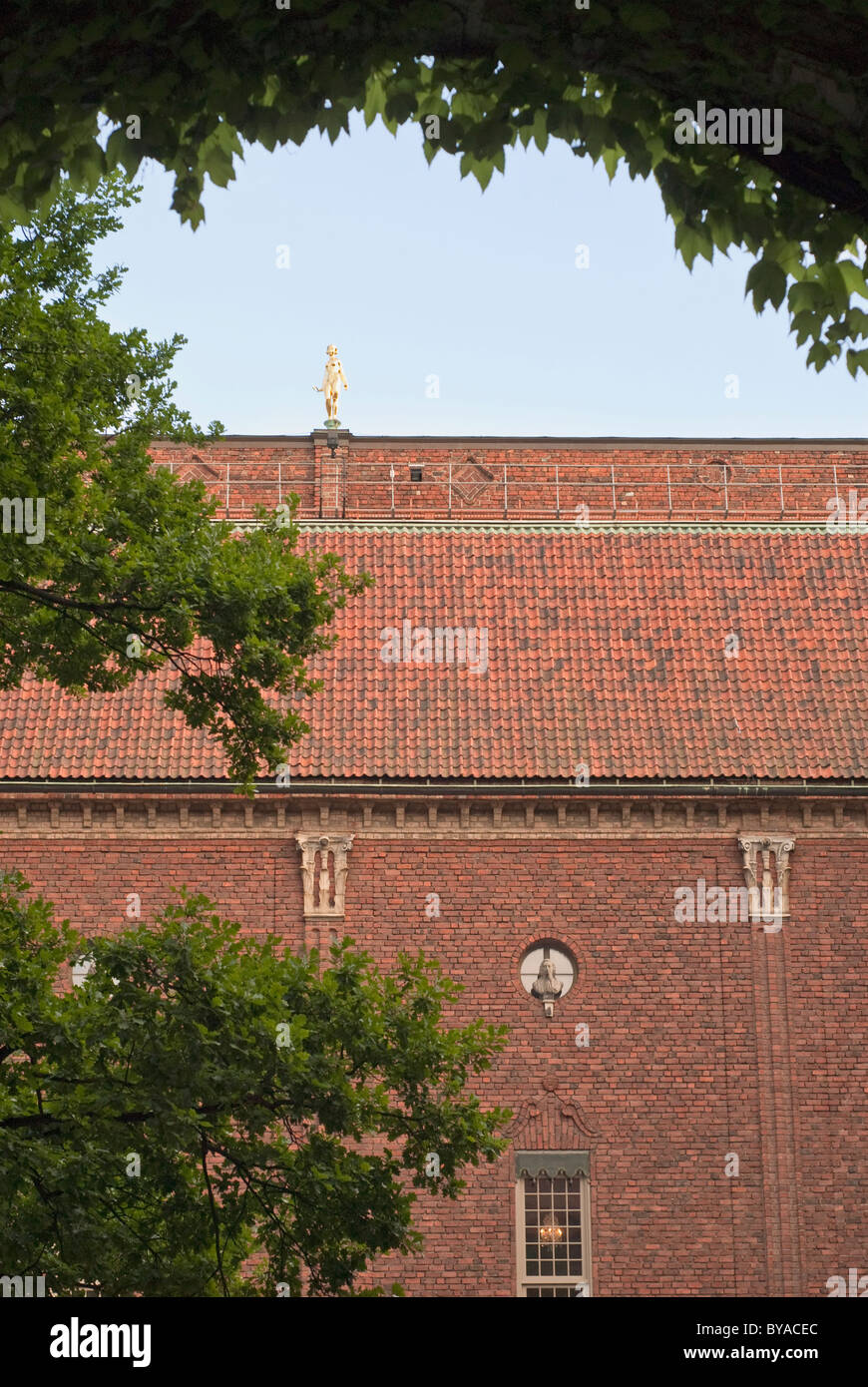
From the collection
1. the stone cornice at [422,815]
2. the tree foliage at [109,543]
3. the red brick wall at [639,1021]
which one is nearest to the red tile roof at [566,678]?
the stone cornice at [422,815]

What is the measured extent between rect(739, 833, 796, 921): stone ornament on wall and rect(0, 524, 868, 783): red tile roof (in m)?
0.84

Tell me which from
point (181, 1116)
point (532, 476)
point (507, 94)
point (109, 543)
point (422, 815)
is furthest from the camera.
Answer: point (532, 476)

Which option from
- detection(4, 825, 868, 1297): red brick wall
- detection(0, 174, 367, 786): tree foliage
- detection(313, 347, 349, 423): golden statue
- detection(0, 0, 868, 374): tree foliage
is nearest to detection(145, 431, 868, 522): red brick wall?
detection(313, 347, 349, 423): golden statue

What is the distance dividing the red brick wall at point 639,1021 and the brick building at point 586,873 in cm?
3

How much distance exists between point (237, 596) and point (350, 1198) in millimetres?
3822

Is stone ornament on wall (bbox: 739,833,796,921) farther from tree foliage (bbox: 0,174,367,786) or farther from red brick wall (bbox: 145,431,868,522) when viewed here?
red brick wall (bbox: 145,431,868,522)

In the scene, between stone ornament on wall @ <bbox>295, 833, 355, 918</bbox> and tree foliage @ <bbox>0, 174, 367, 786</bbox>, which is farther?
stone ornament on wall @ <bbox>295, 833, 355, 918</bbox>

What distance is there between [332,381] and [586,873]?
16.6 m

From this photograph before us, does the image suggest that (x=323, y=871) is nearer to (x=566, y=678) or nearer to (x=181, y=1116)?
(x=566, y=678)

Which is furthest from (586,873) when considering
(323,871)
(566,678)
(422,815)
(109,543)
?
(109,543)

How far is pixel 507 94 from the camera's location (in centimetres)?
485

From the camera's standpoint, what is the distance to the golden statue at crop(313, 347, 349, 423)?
35.6 metres
